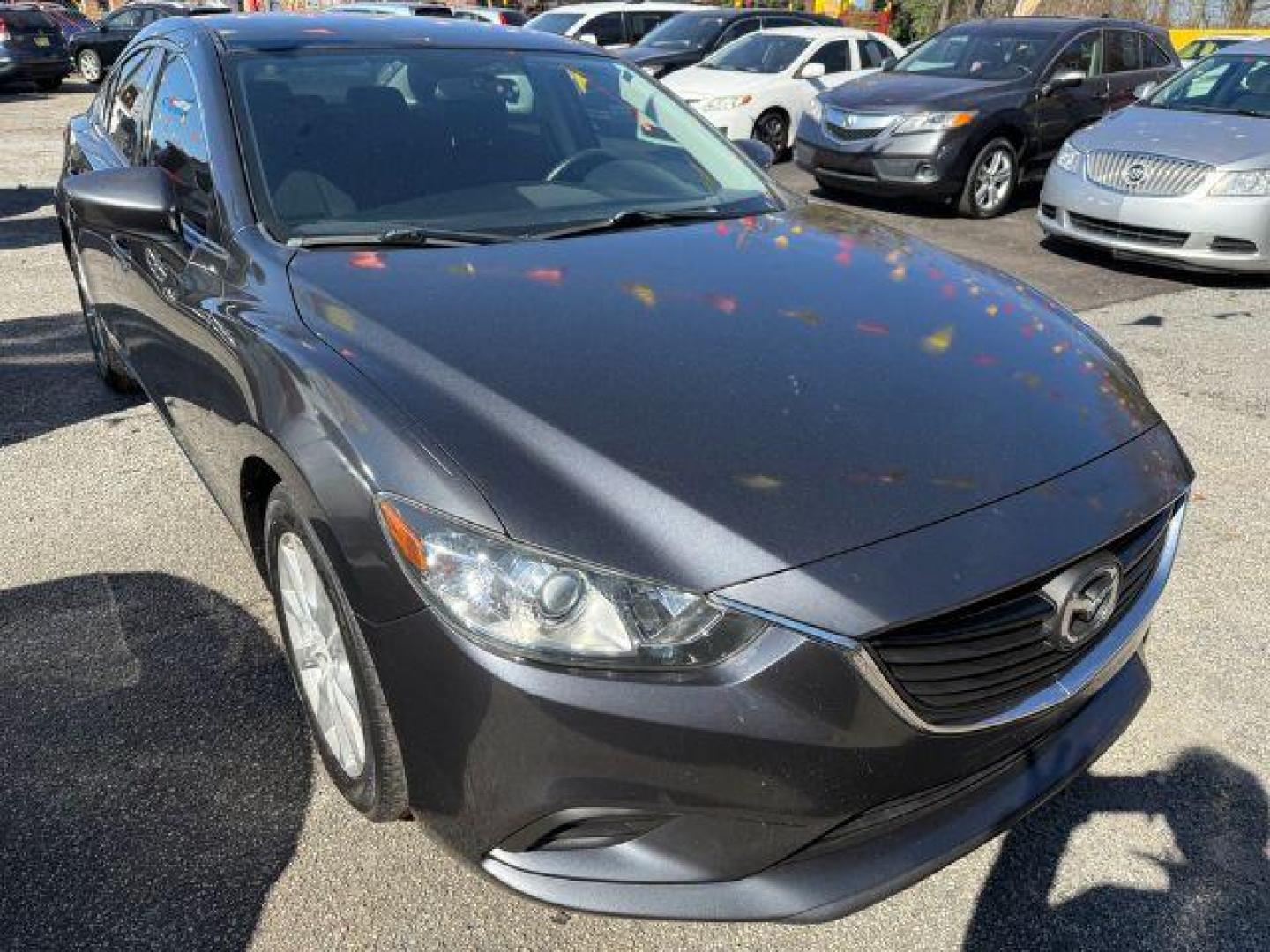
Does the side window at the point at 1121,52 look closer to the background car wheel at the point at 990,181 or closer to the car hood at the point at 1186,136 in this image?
the background car wheel at the point at 990,181

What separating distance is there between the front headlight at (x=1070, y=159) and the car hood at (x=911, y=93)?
1.36 m

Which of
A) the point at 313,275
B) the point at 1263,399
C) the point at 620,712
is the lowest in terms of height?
the point at 1263,399

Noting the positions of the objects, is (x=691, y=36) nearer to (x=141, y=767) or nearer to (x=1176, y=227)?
(x=1176, y=227)

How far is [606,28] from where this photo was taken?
46.7ft

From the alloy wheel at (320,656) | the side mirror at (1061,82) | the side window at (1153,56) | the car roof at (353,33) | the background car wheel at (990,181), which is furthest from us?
the side window at (1153,56)

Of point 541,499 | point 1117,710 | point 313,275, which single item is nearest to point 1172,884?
point 1117,710

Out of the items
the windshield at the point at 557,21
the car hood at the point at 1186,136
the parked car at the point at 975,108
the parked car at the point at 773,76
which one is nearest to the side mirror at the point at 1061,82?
the parked car at the point at 975,108

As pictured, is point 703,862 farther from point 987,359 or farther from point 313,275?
point 313,275

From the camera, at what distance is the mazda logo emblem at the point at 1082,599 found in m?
1.80

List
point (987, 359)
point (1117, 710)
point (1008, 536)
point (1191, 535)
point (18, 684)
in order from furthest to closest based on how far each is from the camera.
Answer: point (1191, 535), point (18, 684), point (987, 359), point (1117, 710), point (1008, 536)

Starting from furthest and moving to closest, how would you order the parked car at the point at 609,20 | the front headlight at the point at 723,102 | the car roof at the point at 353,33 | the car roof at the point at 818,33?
1. the parked car at the point at 609,20
2. the car roof at the point at 818,33
3. the front headlight at the point at 723,102
4. the car roof at the point at 353,33

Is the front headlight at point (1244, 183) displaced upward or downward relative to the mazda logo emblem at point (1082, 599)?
downward

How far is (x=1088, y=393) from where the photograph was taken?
2234 mm

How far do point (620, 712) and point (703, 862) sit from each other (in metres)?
0.30
